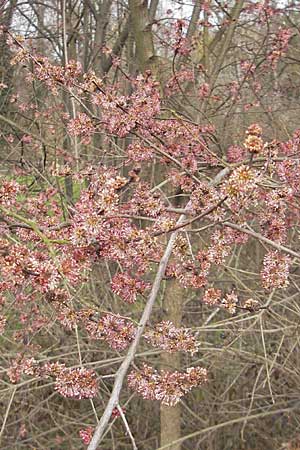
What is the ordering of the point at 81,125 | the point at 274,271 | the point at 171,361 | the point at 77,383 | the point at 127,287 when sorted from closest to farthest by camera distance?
the point at 77,383, the point at 274,271, the point at 127,287, the point at 81,125, the point at 171,361

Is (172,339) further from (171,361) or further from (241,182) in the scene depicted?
(171,361)

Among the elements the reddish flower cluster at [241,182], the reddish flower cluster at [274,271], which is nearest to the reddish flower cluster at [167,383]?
the reddish flower cluster at [274,271]

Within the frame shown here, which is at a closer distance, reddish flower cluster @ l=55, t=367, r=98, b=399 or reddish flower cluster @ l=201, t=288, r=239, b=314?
reddish flower cluster @ l=55, t=367, r=98, b=399

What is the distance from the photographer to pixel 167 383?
2.21m

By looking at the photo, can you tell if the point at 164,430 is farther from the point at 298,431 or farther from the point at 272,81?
the point at 272,81

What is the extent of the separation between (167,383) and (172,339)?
18cm

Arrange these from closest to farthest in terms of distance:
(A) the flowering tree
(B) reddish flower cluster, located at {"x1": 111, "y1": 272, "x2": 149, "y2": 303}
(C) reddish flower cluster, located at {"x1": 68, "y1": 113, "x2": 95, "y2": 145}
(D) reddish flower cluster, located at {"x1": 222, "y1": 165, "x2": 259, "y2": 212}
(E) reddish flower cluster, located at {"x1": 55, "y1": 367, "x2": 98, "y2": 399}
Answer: (D) reddish flower cluster, located at {"x1": 222, "y1": 165, "x2": 259, "y2": 212}, (A) the flowering tree, (E) reddish flower cluster, located at {"x1": 55, "y1": 367, "x2": 98, "y2": 399}, (B) reddish flower cluster, located at {"x1": 111, "y1": 272, "x2": 149, "y2": 303}, (C) reddish flower cluster, located at {"x1": 68, "y1": 113, "x2": 95, "y2": 145}

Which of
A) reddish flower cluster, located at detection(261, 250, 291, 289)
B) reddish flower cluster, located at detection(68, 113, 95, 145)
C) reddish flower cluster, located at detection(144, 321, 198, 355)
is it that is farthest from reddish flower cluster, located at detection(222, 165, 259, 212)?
reddish flower cluster, located at detection(68, 113, 95, 145)

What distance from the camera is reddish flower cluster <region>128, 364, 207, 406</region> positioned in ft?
7.26

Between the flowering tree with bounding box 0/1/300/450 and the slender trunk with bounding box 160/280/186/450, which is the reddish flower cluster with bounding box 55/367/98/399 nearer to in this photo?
the flowering tree with bounding box 0/1/300/450

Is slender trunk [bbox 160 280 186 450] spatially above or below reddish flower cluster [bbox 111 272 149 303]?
below

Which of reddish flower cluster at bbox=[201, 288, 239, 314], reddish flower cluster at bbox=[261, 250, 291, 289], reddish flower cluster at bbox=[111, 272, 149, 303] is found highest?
reddish flower cluster at bbox=[261, 250, 291, 289]

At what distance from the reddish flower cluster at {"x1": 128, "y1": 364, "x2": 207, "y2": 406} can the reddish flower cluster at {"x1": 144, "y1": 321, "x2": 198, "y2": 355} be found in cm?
8

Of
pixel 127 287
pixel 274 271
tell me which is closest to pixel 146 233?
pixel 127 287
